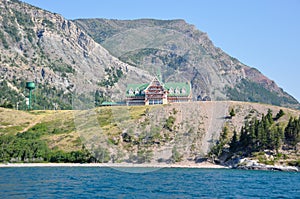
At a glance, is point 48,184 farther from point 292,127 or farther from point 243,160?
point 292,127

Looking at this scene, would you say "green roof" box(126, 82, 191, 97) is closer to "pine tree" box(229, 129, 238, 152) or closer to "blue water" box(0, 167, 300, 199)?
"pine tree" box(229, 129, 238, 152)

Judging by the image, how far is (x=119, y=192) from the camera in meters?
62.4

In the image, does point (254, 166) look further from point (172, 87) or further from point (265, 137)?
point (172, 87)

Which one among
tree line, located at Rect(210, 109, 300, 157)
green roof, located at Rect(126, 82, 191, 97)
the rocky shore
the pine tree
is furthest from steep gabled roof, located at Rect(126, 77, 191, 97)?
the rocky shore

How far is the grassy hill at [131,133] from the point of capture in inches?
5256

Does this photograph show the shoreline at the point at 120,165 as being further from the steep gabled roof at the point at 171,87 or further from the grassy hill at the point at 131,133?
the steep gabled roof at the point at 171,87

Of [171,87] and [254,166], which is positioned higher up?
[171,87]

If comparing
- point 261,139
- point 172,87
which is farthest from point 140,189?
Result: point 172,87

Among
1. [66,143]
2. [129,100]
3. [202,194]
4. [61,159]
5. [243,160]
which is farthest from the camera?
[129,100]

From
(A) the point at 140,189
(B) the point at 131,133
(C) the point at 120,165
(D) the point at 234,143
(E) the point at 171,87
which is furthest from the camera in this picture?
(E) the point at 171,87

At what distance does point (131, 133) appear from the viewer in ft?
476

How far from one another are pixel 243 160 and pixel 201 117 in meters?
30.5

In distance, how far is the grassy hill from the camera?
13350 centimetres

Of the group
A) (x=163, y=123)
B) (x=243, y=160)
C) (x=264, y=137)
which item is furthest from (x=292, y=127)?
(x=163, y=123)
